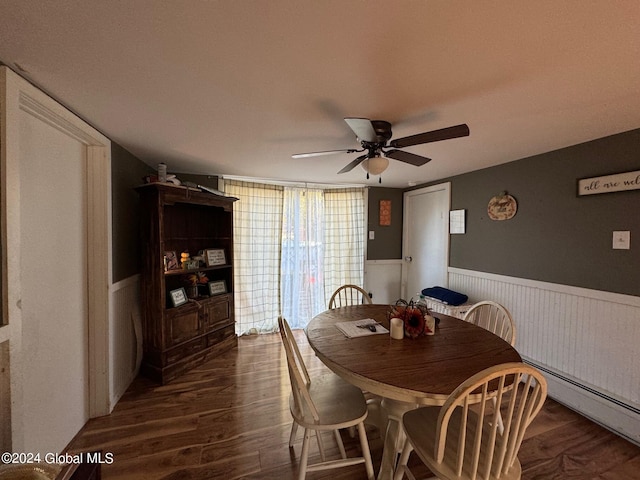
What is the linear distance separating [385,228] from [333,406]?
3177 millimetres

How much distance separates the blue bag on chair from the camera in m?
3.07

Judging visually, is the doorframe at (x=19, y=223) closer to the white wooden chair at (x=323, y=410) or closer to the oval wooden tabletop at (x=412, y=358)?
the white wooden chair at (x=323, y=410)

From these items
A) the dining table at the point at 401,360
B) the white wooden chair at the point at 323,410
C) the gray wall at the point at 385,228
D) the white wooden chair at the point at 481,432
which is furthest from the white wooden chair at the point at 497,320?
the gray wall at the point at 385,228

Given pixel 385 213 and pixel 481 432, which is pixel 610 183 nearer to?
pixel 481 432

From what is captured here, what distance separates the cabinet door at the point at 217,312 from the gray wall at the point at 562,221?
9.76 feet

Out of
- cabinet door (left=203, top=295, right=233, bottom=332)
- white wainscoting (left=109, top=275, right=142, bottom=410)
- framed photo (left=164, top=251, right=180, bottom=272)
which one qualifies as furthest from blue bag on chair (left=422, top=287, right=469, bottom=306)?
white wainscoting (left=109, top=275, right=142, bottom=410)

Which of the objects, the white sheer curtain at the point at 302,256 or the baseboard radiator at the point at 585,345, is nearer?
the baseboard radiator at the point at 585,345

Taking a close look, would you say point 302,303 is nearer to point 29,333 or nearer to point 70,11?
point 29,333

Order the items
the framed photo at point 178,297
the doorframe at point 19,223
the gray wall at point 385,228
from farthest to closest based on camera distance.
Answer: the gray wall at point 385,228 → the framed photo at point 178,297 → the doorframe at point 19,223

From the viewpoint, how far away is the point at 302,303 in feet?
12.9

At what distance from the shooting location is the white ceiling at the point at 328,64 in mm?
916

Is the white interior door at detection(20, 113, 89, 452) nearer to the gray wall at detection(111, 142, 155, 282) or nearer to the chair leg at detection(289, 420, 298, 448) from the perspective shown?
the gray wall at detection(111, 142, 155, 282)

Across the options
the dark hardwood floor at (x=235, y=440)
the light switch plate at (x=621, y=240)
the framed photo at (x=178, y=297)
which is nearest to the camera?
the dark hardwood floor at (x=235, y=440)

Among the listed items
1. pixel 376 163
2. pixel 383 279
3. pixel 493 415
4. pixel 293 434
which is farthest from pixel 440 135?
pixel 383 279
